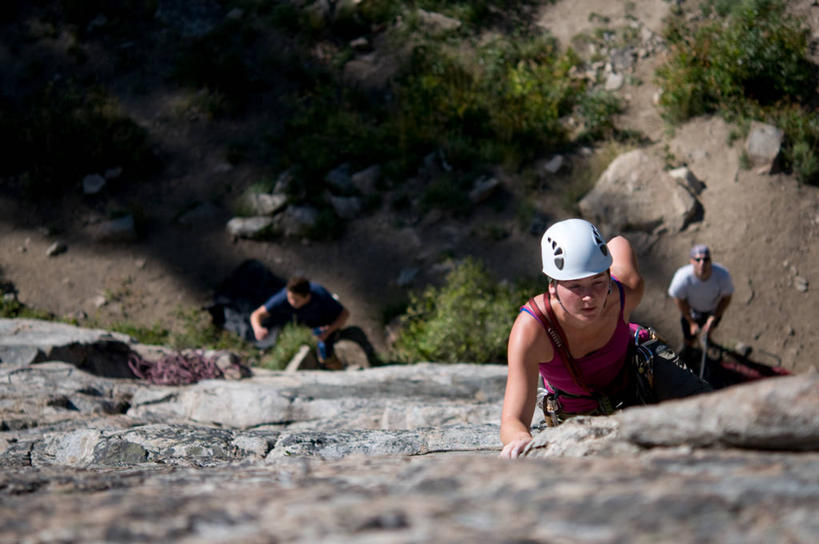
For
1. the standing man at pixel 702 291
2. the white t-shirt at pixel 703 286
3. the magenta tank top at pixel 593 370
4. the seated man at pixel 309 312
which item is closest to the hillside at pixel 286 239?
the standing man at pixel 702 291

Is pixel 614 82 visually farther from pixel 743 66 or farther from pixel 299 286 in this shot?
pixel 299 286

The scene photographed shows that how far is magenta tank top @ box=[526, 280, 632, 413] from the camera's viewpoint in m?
2.71

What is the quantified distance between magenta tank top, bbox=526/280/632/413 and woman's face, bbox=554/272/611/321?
0.26 m

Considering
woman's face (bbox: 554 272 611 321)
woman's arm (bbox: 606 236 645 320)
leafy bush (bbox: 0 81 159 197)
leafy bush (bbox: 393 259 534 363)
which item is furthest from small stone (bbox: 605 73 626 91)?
woman's face (bbox: 554 272 611 321)

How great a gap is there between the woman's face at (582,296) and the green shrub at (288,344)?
532cm

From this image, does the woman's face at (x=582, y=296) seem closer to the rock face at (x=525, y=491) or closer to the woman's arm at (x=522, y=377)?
the woman's arm at (x=522, y=377)

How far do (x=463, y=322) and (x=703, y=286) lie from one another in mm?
2750

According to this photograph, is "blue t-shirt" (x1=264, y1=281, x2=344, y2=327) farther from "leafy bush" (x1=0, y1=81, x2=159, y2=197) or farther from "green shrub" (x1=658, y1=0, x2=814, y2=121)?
"green shrub" (x1=658, y1=0, x2=814, y2=121)

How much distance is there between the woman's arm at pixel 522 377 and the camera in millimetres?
2332

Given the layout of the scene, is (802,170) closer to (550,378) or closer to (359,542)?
(550,378)

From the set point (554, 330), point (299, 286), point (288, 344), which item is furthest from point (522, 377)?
point (288, 344)

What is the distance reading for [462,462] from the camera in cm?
176

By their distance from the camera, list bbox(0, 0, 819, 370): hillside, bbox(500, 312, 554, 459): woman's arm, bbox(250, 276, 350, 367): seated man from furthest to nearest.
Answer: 1. bbox(0, 0, 819, 370): hillside
2. bbox(250, 276, 350, 367): seated man
3. bbox(500, 312, 554, 459): woman's arm

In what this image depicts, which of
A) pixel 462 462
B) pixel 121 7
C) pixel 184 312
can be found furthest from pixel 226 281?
pixel 121 7
